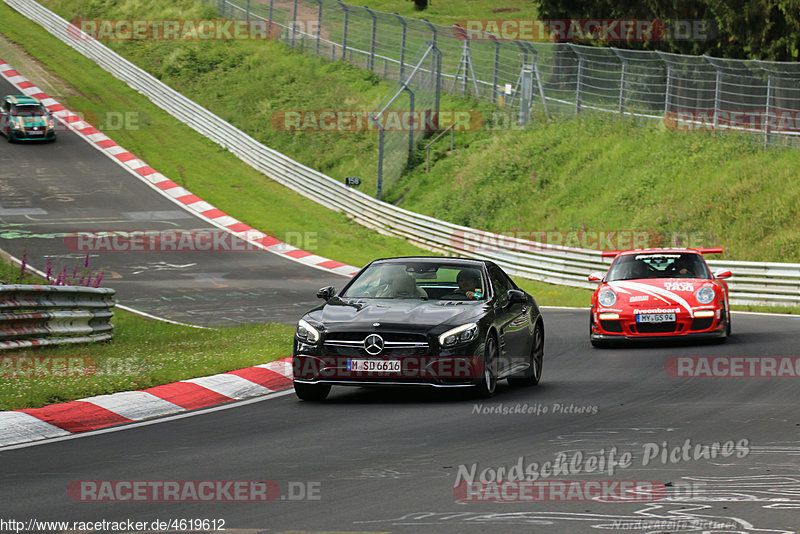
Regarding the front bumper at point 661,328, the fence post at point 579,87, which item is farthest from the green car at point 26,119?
the front bumper at point 661,328

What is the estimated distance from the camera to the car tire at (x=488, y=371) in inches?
428

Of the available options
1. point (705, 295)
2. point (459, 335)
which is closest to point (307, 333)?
point (459, 335)

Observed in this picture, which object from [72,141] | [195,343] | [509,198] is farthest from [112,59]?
[195,343]

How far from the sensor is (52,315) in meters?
14.6

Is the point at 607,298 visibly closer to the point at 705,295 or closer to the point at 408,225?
the point at 705,295

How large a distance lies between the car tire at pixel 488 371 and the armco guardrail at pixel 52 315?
5813 millimetres

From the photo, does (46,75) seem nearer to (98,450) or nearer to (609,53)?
(609,53)

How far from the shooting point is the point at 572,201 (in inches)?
1298

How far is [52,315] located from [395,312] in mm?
5610

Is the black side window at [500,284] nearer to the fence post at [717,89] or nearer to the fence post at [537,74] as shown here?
the fence post at [717,89]

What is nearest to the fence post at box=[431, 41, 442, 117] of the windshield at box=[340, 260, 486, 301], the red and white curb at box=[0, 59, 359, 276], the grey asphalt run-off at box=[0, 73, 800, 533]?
the red and white curb at box=[0, 59, 359, 276]

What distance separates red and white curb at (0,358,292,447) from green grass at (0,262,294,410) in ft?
0.69

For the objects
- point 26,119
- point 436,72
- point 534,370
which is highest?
point 436,72

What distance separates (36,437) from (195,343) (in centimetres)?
653
